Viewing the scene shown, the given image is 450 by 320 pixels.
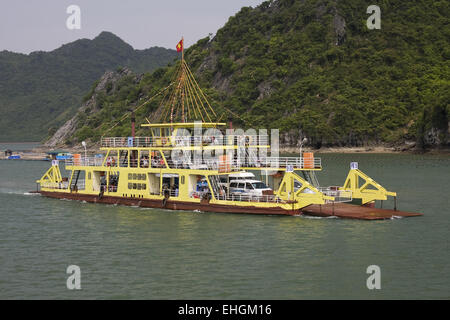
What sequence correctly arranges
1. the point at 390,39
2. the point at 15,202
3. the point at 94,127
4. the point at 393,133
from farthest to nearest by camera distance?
1. the point at 94,127
2. the point at 390,39
3. the point at 393,133
4. the point at 15,202

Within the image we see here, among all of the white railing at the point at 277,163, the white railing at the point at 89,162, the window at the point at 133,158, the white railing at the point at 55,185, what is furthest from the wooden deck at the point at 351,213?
the white railing at the point at 55,185

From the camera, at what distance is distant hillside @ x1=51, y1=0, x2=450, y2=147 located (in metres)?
140

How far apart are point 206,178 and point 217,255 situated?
11.7 metres

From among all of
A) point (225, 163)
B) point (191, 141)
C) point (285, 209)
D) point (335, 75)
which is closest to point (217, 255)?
point (285, 209)

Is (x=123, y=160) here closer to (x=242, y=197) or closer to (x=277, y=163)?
(x=242, y=197)

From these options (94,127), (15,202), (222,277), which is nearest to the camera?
(222,277)

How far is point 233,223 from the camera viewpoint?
117 feet

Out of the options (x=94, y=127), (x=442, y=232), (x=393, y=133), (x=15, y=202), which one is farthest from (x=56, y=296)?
(x=94, y=127)

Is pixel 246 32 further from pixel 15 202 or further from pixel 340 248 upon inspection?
pixel 340 248

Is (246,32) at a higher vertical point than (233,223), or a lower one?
higher

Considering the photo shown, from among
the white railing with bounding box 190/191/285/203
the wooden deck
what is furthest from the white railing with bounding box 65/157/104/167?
the wooden deck

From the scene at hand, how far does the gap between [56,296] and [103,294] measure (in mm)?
1881

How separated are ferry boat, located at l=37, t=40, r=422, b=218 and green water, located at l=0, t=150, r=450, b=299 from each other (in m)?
1.06

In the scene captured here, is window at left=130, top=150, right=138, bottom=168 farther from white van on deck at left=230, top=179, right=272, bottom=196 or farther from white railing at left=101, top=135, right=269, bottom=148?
white van on deck at left=230, top=179, right=272, bottom=196
